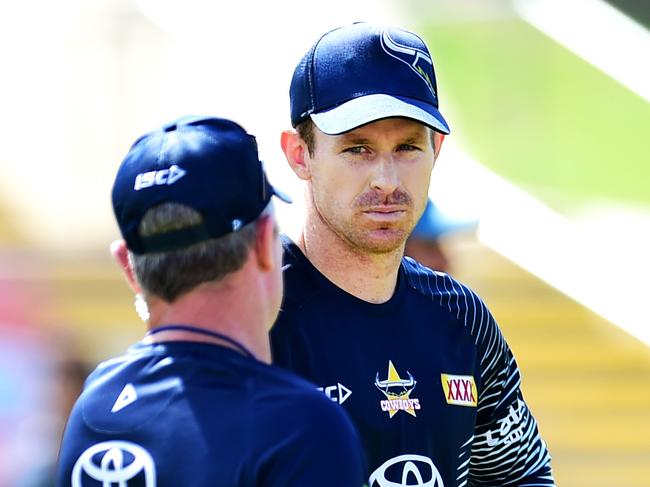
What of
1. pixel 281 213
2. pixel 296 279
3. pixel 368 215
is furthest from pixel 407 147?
pixel 281 213

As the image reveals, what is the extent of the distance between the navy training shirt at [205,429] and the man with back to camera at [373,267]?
0.63 m

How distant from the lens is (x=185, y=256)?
6.53 ft

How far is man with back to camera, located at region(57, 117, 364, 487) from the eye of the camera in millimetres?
1873

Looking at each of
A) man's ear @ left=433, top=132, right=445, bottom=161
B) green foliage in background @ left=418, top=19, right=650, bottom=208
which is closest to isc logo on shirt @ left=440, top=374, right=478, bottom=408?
man's ear @ left=433, top=132, right=445, bottom=161

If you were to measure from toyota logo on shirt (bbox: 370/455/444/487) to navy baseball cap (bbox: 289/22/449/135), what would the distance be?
75 cm

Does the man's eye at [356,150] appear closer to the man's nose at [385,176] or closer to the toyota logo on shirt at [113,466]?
the man's nose at [385,176]

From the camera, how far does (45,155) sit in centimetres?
793

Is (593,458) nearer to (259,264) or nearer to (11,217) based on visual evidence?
(11,217)

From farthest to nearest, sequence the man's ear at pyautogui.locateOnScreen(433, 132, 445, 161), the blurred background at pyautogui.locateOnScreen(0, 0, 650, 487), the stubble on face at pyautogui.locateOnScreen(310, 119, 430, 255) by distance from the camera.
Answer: the blurred background at pyautogui.locateOnScreen(0, 0, 650, 487), the man's ear at pyautogui.locateOnScreen(433, 132, 445, 161), the stubble on face at pyautogui.locateOnScreen(310, 119, 430, 255)

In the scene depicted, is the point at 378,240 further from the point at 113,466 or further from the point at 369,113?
the point at 113,466

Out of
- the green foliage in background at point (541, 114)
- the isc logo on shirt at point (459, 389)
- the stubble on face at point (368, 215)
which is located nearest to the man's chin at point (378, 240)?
the stubble on face at point (368, 215)

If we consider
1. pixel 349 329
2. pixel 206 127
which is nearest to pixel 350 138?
pixel 349 329

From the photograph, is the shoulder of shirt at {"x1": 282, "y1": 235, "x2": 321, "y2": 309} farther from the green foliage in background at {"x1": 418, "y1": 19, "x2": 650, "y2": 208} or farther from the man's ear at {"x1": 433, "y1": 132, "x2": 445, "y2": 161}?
the green foliage in background at {"x1": 418, "y1": 19, "x2": 650, "y2": 208}

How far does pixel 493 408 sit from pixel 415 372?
316mm
